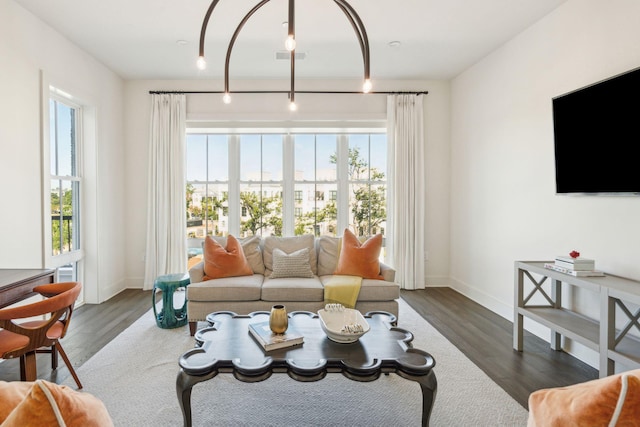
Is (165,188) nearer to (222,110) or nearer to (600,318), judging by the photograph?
(222,110)

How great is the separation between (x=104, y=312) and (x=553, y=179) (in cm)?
473

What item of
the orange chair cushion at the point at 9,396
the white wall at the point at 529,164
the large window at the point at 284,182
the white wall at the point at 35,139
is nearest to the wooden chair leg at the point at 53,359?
the white wall at the point at 35,139

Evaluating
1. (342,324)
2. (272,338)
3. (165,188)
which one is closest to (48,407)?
(272,338)

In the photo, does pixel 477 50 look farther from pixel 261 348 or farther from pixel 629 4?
pixel 261 348

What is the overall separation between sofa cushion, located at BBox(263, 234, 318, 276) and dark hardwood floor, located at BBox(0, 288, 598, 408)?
1.36 metres

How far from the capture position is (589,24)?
108 inches

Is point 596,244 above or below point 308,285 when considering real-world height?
above

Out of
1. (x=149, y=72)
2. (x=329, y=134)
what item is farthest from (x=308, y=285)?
(x=149, y=72)

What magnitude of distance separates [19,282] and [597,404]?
2.89 m

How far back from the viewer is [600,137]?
2580mm

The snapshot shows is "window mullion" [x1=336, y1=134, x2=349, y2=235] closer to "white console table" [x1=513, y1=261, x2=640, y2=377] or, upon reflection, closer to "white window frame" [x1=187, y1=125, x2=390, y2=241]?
"white window frame" [x1=187, y1=125, x2=390, y2=241]

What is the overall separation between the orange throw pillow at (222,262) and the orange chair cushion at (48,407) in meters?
2.75

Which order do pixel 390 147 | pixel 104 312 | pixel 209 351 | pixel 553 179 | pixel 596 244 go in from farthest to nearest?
pixel 390 147, pixel 104 312, pixel 553 179, pixel 596 244, pixel 209 351

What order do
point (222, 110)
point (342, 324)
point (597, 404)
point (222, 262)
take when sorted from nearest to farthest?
1. point (597, 404)
2. point (342, 324)
3. point (222, 262)
4. point (222, 110)
